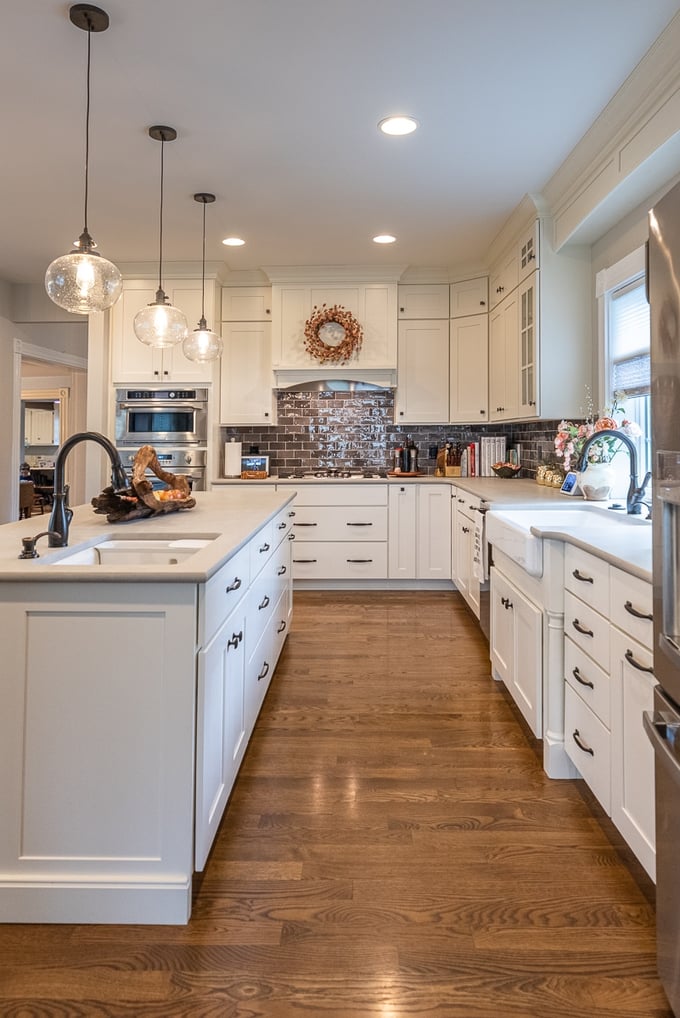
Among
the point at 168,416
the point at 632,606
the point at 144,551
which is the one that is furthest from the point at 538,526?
the point at 168,416

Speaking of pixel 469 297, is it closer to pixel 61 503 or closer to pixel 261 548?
pixel 261 548

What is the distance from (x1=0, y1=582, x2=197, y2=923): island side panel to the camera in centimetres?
158

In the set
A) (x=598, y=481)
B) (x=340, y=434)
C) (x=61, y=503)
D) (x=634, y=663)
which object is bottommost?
(x=634, y=663)

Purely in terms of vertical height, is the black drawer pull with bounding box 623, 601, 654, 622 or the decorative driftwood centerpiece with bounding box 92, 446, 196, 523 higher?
the decorative driftwood centerpiece with bounding box 92, 446, 196, 523

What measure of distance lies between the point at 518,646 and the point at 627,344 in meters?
1.85

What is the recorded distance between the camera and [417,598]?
5188mm

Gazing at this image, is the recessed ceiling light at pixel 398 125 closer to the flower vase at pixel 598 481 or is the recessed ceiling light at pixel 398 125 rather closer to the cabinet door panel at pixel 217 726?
the flower vase at pixel 598 481


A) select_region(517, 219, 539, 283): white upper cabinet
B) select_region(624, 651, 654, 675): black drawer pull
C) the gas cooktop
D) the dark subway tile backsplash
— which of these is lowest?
Answer: select_region(624, 651, 654, 675): black drawer pull

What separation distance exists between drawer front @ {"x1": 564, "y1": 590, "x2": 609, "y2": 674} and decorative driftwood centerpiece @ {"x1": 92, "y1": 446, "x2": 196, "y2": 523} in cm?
162

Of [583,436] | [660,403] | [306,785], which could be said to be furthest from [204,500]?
[660,403]

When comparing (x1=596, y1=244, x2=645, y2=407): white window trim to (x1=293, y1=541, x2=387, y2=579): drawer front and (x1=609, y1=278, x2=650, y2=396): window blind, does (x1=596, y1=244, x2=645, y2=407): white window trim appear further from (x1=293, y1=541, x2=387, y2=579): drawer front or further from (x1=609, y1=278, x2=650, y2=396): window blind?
(x1=293, y1=541, x2=387, y2=579): drawer front

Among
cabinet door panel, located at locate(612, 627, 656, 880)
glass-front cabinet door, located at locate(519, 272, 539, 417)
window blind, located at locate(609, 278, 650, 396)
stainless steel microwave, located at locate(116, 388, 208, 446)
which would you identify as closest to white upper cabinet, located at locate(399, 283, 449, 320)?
glass-front cabinet door, located at locate(519, 272, 539, 417)

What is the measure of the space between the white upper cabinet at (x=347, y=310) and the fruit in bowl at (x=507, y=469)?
119cm

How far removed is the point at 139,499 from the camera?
8.71ft
